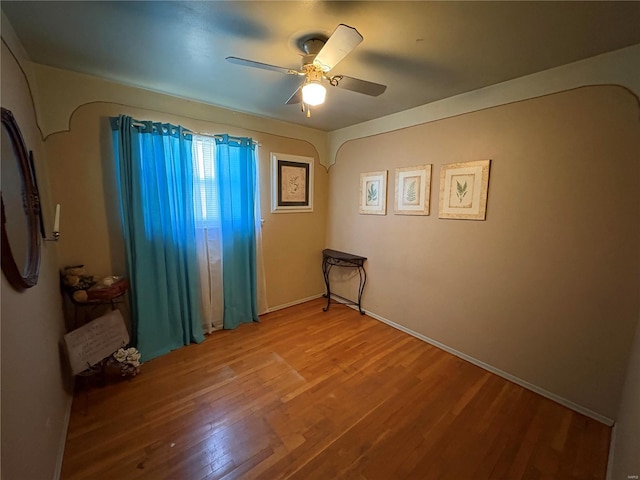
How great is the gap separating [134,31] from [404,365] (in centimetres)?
305

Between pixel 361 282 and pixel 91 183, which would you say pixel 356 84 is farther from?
pixel 361 282

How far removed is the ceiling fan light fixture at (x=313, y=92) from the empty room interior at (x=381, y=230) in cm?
1

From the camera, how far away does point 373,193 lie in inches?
121

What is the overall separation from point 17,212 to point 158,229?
3.64 feet

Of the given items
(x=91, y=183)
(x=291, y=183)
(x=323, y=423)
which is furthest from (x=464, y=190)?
(x=91, y=183)

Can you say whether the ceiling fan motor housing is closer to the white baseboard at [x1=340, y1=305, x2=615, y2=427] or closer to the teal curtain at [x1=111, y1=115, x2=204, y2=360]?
the teal curtain at [x1=111, y1=115, x2=204, y2=360]

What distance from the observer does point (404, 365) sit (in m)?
2.29

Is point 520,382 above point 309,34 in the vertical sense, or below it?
below

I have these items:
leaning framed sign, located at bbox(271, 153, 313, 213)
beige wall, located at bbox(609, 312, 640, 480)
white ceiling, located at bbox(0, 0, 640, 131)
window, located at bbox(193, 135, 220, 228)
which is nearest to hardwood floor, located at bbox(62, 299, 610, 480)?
beige wall, located at bbox(609, 312, 640, 480)

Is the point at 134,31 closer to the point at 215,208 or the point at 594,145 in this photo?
the point at 215,208

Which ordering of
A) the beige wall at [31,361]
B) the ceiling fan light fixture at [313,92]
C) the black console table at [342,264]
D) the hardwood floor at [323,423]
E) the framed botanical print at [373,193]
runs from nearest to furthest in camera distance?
the beige wall at [31,361] → the hardwood floor at [323,423] → the ceiling fan light fixture at [313,92] → the framed botanical print at [373,193] → the black console table at [342,264]

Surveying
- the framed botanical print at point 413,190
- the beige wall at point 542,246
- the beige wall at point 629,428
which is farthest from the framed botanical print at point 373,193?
the beige wall at point 629,428

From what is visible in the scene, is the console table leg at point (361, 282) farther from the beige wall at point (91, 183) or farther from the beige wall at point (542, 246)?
the beige wall at point (91, 183)

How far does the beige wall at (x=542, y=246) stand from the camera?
5.28 feet
